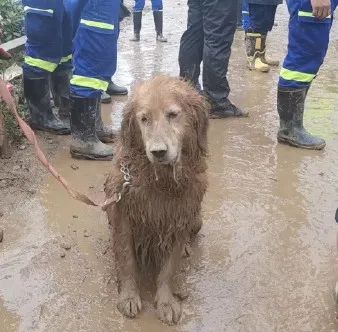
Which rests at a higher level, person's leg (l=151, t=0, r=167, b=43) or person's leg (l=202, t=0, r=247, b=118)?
person's leg (l=202, t=0, r=247, b=118)

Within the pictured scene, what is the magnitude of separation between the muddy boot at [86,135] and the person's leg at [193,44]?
4.64 ft

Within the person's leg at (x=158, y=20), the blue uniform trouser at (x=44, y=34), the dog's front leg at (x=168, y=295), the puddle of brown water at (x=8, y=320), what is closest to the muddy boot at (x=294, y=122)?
the blue uniform trouser at (x=44, y=34)

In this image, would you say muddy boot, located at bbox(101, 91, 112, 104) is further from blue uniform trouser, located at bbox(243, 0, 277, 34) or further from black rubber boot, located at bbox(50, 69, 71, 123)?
blue uniform trouser, located at bbox(243, 0, 277, 34)

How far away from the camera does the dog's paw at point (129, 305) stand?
8.93ft

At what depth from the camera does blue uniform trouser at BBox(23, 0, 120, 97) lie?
404 centimetres

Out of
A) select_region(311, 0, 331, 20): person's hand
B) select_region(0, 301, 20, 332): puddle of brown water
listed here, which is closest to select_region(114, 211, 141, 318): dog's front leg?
select_region(0, 301, 20, 332): puddle of brown water

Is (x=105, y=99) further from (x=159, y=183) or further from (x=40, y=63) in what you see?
(x=159, y=183)

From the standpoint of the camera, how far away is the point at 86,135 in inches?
173

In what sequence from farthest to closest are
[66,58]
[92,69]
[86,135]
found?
[66,58]
[86,135]
[92,69]

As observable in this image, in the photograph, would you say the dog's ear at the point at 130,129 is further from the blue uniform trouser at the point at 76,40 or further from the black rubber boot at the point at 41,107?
the black rubber boot at the point at 41,107

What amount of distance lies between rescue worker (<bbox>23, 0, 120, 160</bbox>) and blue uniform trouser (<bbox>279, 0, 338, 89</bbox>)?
1406 mm

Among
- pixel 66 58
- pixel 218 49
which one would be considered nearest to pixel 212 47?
pixel 218 49

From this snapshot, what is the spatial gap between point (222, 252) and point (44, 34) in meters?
2.40

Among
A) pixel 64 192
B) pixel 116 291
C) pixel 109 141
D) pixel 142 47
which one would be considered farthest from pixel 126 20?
pixel 116 291
